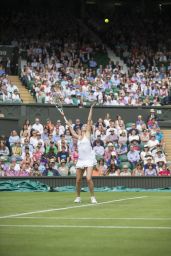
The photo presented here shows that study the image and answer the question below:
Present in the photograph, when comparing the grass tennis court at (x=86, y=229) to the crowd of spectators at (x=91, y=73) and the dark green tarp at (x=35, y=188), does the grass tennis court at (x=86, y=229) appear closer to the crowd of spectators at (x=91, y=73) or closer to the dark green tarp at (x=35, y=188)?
the dark green tarp at (x=35, y=188)

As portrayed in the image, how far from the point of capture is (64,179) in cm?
2430

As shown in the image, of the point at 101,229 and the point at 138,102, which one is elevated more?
the point at 138,102

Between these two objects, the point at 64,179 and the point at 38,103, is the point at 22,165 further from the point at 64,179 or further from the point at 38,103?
the point at 38,103

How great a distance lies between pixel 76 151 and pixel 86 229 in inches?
643

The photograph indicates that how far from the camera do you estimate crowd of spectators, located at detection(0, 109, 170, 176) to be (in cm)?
2508

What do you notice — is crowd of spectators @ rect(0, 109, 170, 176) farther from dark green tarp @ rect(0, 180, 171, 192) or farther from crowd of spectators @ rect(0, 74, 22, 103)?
crowd of spectators @ rect(0, 74, 22, 103)

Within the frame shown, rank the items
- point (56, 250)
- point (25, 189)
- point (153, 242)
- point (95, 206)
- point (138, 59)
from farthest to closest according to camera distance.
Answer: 1. point (138, 59)
2. point (25, 189)
3. point (95, 206)
4. point (153, 242)
5. point (56, 250)

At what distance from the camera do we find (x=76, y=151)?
86.3ft

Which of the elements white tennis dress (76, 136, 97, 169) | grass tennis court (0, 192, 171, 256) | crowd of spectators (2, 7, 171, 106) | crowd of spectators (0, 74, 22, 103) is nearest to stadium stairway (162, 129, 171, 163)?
crowd of spectators (2, 7, 171, 106)

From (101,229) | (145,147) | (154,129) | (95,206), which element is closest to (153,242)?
(101,229)

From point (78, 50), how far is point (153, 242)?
2844 centimetres

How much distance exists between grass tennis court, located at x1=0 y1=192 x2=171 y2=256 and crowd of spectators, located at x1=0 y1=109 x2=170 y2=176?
28.8ft

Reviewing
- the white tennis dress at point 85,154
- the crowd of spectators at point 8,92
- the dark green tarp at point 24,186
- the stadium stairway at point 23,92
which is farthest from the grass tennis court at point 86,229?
the stadium stairway at point 23,92

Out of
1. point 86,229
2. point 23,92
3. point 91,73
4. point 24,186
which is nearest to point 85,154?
point 86,229
